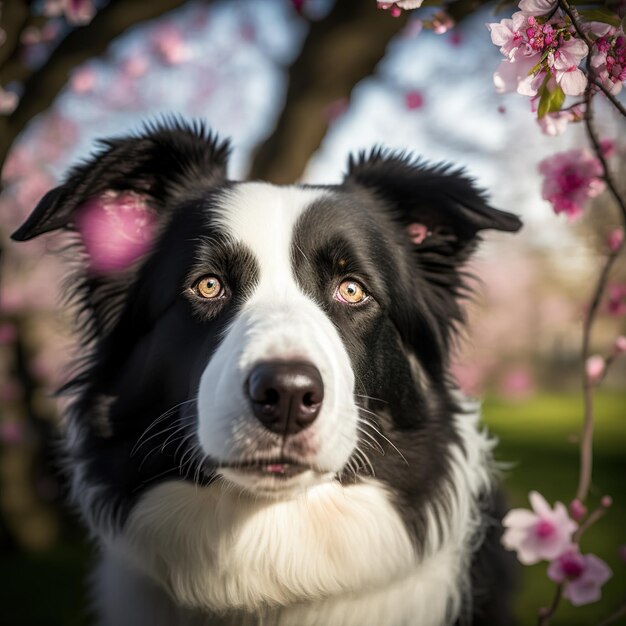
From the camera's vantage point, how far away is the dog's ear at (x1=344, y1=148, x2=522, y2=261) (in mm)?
2756

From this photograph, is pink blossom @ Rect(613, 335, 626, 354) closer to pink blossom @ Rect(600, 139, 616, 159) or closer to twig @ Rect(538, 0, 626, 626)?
twig @ Rect(538, 0, 626, 626)

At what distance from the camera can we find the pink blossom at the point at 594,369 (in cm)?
274

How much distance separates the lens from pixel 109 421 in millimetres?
2762

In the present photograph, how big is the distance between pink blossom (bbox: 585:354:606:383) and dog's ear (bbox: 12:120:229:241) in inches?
69.7

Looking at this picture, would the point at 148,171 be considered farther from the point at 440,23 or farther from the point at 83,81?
the point at 83,81

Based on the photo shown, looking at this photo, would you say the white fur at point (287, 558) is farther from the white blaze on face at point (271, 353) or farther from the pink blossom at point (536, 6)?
the pink blossom at point (536, 6)

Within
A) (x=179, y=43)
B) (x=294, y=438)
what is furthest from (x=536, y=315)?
(x=294, y=438)

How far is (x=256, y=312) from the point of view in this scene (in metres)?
2.19

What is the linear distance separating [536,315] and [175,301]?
55.5 feet

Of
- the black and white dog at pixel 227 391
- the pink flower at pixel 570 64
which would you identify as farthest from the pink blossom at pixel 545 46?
the black and white dog at pixel 227 391

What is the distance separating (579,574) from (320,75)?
360cm

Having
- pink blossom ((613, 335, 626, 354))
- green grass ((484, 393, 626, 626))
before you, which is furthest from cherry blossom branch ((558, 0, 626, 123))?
green grass ((484, 393, 626, 626))

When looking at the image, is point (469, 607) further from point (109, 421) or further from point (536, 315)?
point (536, 315)

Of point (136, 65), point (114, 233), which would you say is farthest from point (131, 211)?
point (136, 65)
